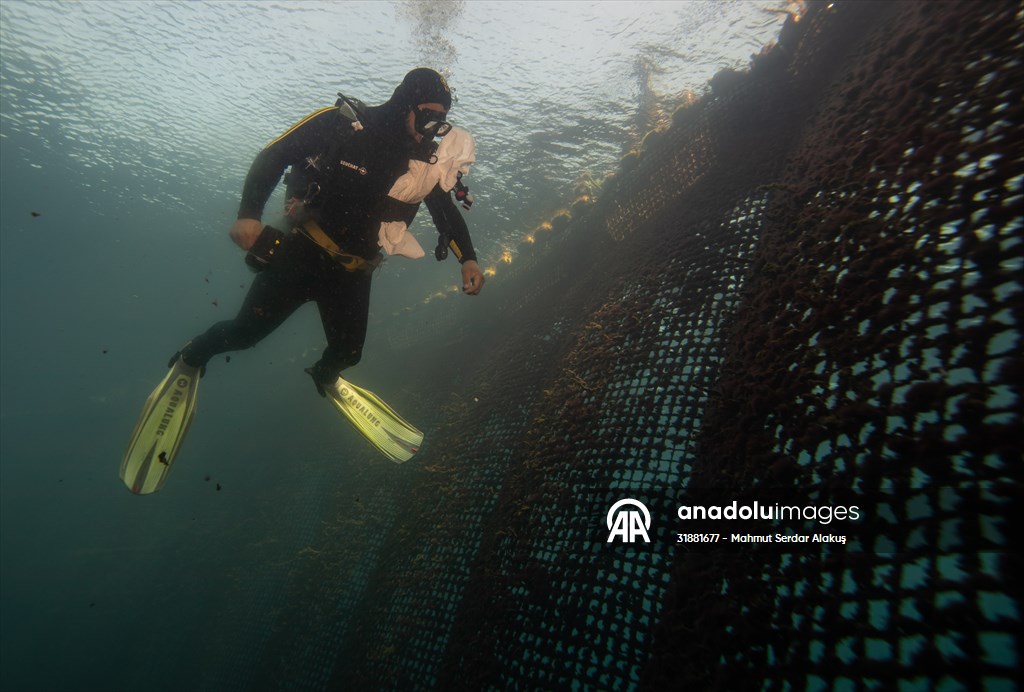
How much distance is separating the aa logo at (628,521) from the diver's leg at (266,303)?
312 centimetres

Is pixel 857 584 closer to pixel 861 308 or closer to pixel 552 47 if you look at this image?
pixel 861 308

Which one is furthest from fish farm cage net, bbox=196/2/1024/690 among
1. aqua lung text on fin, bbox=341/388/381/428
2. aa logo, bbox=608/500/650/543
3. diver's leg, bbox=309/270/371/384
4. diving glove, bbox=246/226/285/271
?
diving glove, bbox=246/226/285/271

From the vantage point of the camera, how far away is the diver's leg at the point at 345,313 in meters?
3.56

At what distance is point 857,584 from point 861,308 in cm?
98

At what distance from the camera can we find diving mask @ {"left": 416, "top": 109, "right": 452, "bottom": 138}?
3.13 m

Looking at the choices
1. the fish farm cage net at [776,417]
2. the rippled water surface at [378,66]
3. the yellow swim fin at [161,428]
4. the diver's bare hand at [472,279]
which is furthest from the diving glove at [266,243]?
the rippled water surface at [378,66]

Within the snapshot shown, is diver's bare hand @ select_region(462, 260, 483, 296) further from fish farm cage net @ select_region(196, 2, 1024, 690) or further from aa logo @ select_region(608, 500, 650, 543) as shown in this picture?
aa logo @ select_region(608, 500, 650, 543)

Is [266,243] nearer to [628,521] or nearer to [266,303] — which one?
[266,303]

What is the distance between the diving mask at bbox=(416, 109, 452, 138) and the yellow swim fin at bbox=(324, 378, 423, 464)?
2857mm

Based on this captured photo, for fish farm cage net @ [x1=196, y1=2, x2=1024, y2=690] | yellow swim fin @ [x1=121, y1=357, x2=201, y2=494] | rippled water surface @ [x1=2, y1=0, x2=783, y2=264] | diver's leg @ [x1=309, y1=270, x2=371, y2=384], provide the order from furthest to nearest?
1. rippled water surface @ [x1=2, y1=0, x2=783, y2=264]
2. yellow swim fin @ [x1=121, y1=357, x2=201, y2=494]
3. diver's leg @ [x1=309, y1=270, x2=371, y2=384]
4. fish farm cage net @ [x1=196, y1=2, x2=1024, y2=690]

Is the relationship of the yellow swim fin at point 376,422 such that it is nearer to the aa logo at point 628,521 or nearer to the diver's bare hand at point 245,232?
the diver's bare hand at point 245,232

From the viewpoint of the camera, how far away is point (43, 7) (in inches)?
463

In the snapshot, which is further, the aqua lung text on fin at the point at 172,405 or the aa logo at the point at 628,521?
the aqua lung text on fin at the point at 172,405

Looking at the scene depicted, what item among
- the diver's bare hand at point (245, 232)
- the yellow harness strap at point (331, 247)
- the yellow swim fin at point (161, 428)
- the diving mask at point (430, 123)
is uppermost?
the diving mask at point (430, 123)
